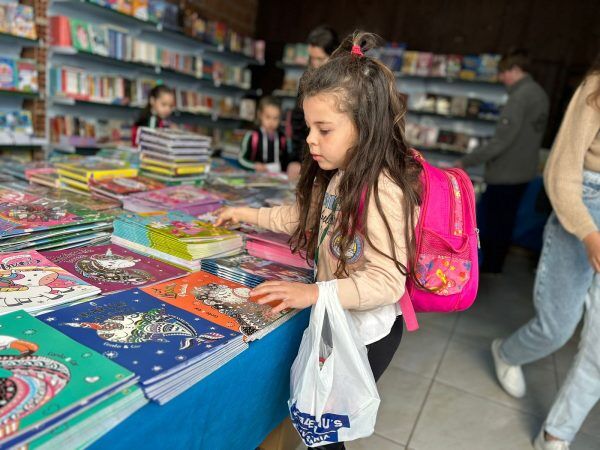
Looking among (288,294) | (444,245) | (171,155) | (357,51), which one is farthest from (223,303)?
(171,155)

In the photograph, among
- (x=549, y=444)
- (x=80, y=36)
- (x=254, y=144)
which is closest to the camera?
(x=549, y=444)

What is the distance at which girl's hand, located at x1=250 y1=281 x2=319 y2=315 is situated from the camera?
3.20 ft

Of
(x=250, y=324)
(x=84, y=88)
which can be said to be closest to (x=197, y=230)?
(x=250, y=324)

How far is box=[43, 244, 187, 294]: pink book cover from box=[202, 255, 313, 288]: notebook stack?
0.09 m

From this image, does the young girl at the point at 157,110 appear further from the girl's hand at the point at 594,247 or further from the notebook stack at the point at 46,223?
the girl's hand at the point at 594,247

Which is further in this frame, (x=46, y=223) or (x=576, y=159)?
(x=576, y=159)

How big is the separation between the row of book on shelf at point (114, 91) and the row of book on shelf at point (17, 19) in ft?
1.40

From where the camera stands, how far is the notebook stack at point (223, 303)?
3.23 ft

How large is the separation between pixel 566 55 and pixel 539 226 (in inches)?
81.7

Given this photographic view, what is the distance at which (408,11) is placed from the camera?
19.0ft

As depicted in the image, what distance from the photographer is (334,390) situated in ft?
3.50

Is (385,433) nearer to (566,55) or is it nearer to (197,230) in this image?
(197,230)

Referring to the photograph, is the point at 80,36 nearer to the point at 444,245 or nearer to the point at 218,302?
the point at 218,302

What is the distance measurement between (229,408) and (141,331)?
27cm
